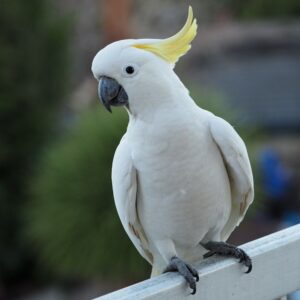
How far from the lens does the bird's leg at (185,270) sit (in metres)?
A: 0.99

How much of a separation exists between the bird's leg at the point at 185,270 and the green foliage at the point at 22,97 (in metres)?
2.41

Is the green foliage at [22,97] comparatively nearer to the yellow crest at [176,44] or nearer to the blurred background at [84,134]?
the blurred background at [84,134]

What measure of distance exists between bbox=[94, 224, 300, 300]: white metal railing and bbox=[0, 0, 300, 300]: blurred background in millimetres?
1417

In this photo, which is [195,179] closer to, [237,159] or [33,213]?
[237,159]

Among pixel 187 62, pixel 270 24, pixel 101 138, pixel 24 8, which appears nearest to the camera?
pixel 101 138

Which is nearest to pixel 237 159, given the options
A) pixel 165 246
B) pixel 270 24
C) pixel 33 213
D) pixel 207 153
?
pixel 207 153

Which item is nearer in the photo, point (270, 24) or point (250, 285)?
point (250, 285)

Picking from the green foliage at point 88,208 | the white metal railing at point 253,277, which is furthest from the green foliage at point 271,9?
the white metal railing at point 253,277

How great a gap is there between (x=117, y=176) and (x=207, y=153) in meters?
0.15

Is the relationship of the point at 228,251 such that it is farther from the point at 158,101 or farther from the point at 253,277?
the point at 158,101

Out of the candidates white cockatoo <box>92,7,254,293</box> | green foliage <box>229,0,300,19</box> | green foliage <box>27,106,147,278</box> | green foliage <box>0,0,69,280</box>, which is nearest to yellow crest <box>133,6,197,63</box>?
white cockatoo <box>92,7,254,293</box>

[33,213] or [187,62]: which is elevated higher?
[187,62]

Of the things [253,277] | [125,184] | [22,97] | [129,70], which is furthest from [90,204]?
[253,277]

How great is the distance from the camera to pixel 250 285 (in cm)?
104
